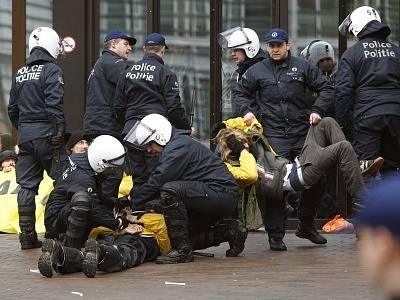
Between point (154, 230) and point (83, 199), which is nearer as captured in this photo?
point (83, 199)

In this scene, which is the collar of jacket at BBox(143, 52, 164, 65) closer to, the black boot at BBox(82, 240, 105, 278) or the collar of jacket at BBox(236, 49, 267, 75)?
the collar of jacket at BBox(236, 49, 267, 75)

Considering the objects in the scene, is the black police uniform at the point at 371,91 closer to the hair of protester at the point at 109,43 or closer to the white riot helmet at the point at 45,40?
the hair of protester at the point at 109,43

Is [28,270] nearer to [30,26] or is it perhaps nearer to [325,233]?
[325,233]

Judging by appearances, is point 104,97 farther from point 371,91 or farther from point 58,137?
point 371,91

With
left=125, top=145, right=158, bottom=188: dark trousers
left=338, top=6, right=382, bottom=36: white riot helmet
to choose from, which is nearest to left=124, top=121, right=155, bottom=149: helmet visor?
left=125, top=145, right=158, bottom=188: dark trousers

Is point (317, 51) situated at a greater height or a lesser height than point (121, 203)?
greater

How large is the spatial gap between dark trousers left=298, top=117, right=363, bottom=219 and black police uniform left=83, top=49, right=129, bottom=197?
6.67 ft

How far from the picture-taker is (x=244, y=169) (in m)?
8.66

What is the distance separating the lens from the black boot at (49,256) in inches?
292

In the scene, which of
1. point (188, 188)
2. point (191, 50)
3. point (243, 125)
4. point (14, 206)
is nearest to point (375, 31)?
point (243, 125)

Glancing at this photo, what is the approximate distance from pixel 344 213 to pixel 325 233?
2.00ft

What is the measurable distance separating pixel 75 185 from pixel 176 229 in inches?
36.2

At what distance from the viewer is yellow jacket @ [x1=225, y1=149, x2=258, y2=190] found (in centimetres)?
865

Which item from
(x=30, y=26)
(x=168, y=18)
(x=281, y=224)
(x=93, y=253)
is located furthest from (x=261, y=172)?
(x=30, y=26)
